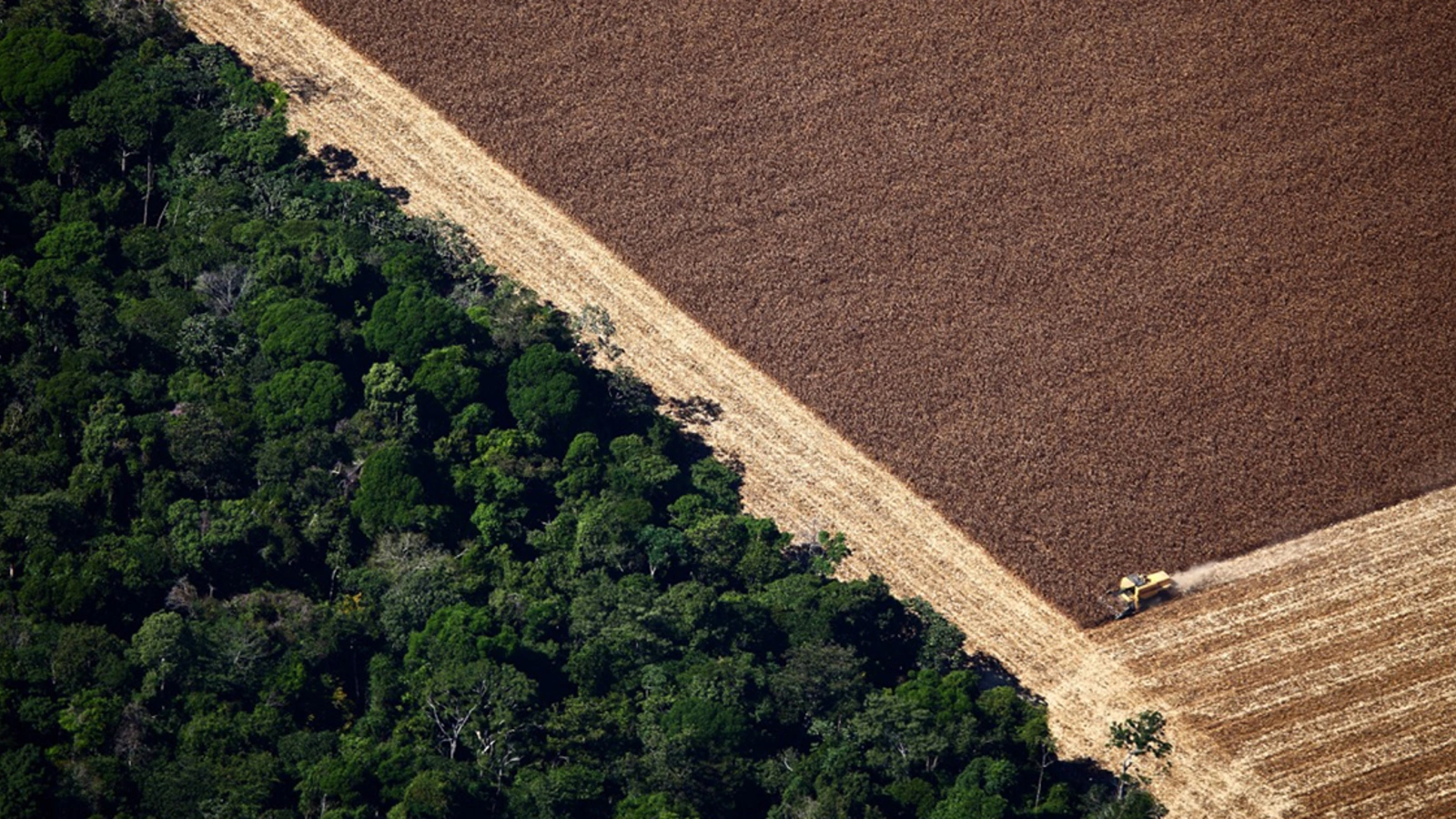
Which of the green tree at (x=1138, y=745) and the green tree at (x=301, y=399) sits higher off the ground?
the green tree at (x=1138, y=745)

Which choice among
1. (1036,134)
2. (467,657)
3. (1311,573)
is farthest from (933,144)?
(467,657)

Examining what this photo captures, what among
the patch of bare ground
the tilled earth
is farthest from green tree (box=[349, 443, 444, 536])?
the patch of bare ground

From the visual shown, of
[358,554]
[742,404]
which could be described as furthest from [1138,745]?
[358,554]

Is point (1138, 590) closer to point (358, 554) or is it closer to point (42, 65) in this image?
point (358, 554)

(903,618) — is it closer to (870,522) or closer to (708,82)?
(870,522)

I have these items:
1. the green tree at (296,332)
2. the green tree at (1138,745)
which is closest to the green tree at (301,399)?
the green tree at (296,332)

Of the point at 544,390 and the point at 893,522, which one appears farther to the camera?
the point at 544,390

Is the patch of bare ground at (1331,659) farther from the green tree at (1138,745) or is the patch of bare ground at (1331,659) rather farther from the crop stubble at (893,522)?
the green tree at (1138,745)
